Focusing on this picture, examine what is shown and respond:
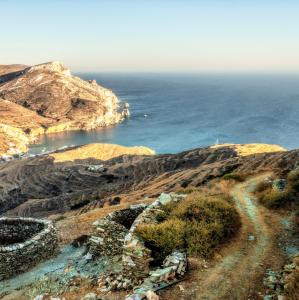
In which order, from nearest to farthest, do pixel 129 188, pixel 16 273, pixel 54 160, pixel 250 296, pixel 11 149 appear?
pixel 250 296 → pixel 16 273 → pixel 129 188 → pixel 54 160 → pixel 11 149

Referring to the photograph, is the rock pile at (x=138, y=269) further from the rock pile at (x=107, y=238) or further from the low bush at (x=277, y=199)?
the low bush at (x=277, y=199)

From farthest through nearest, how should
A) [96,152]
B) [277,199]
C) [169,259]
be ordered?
[96,152] < [277,199] < [169,259]

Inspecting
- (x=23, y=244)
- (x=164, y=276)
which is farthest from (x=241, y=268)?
(x=23, y=244)

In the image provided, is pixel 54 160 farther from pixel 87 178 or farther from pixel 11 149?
pixel 11 149

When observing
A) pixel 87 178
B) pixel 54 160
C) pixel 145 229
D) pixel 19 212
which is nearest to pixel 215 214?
pixel 145 229

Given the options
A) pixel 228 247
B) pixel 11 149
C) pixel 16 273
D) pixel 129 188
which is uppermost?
pixel 228 247

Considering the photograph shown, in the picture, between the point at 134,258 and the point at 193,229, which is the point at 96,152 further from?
the point at 134,258
